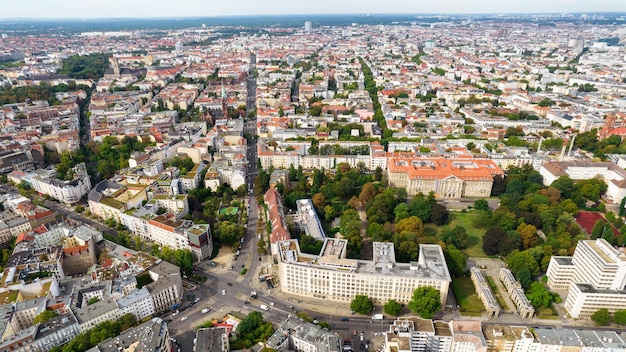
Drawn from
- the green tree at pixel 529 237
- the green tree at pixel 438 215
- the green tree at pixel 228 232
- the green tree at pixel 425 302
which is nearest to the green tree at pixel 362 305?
the green tree at pixel 425 302

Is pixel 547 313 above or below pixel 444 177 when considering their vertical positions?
below

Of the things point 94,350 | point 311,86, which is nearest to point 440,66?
point 311,86

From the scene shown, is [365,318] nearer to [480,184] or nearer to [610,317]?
[610,317]

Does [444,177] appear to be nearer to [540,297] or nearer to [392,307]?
[540,297]

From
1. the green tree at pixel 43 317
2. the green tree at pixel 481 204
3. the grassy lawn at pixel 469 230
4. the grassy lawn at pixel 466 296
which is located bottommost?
the grassy lawn at pixel 469 230

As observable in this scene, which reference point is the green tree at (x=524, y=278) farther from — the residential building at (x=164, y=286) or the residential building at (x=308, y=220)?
the residential building at (x=164, y=286)

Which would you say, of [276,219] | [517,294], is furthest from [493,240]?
[276,219]
